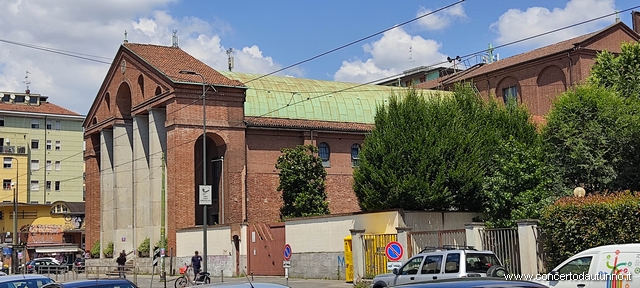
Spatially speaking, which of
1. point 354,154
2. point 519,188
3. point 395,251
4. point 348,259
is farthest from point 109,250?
point 395,251

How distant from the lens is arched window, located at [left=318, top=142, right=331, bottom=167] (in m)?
52.6

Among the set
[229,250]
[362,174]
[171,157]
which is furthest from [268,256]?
[171,157]

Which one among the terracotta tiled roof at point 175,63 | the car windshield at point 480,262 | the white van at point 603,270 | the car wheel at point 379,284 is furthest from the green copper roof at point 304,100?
the white van at point 603,270

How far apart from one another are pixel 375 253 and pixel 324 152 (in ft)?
79.2

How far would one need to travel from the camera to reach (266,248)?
127 feet

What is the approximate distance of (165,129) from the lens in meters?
49.5

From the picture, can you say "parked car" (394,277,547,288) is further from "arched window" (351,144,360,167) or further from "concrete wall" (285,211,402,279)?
"arched window" (351,144,360,167)

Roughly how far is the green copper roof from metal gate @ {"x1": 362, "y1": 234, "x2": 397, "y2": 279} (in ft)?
75.6

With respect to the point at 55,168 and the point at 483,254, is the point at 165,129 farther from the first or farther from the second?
the point at 55,168

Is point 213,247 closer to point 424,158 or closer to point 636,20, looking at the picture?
point 424,158

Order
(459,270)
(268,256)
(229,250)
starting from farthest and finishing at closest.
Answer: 1. (229,250)
2. (268,256)
3. (459,270)

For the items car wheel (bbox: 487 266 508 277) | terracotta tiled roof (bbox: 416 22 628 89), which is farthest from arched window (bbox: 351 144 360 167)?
car wheel (bbox: 487 266 508 277)

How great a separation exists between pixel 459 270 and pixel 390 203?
13.5 m

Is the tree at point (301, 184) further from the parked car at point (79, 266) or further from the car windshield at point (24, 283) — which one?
the car windshield at point (24, 283)
